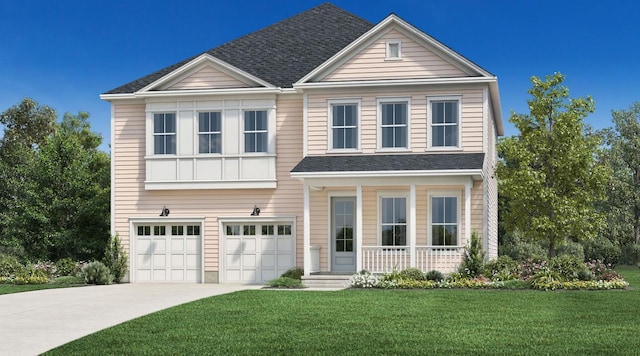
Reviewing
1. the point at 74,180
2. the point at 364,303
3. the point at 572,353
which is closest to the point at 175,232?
the point at 74,180

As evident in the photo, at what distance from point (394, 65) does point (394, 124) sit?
1.82 meters

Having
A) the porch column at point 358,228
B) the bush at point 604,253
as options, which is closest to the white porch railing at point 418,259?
the porch column at point 358,228

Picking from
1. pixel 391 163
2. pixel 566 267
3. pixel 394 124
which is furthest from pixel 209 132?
pixel 566 267

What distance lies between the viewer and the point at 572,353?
11.8m

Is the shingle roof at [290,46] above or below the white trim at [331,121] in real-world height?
above

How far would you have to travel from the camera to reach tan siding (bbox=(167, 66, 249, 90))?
27.1m

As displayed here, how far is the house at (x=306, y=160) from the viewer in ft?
82.6

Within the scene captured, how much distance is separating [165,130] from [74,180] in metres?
5.78

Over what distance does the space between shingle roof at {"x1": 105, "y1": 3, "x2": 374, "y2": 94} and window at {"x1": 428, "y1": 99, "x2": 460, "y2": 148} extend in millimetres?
4739

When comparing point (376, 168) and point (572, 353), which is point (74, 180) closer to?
point (376, 168)

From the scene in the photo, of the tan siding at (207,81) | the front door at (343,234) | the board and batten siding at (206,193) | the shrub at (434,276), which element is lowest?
the shrub at (434,276)

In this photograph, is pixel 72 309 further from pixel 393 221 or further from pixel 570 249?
pixel 570 249

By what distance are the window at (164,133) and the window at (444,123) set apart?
330 inches

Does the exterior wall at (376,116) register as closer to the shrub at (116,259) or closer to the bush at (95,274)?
the shrub at (116,259)
